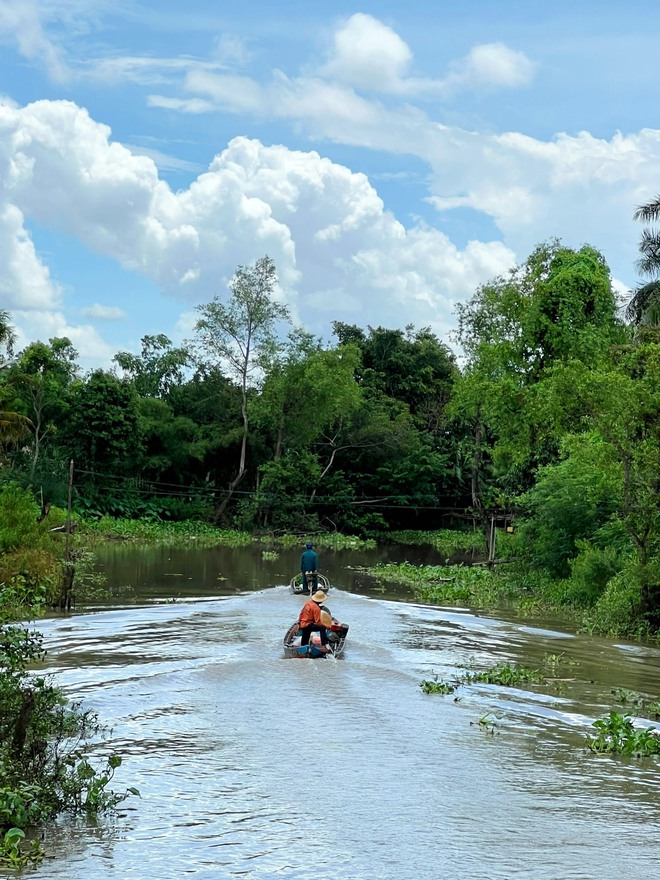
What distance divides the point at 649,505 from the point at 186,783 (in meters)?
17.2

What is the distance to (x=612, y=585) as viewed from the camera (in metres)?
28.5

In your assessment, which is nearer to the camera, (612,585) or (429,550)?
(612,585)

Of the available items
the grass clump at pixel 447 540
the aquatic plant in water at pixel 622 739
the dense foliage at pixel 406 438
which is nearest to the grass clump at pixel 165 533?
the dense foliage at pixel 406 438

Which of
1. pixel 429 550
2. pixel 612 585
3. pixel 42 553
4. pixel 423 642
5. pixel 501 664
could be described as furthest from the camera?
pixel 429 550

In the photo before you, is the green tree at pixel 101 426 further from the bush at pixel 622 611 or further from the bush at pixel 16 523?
the bush at pixel 622 611

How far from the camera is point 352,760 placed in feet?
43.3

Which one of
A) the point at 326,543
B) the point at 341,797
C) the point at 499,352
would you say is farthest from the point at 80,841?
the point at 326,543

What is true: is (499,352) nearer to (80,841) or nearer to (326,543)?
(326,543)

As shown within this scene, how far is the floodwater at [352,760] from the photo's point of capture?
964 cm

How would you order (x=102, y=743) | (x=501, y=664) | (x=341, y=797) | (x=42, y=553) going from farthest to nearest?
(x=42, y=553)
(x=501, y=664)
(x=102, y=743)
(x=341, y=797)

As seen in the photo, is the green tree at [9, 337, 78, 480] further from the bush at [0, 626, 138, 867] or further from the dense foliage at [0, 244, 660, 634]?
the bush at [0, 626, 138, 867]

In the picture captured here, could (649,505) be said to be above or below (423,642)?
above

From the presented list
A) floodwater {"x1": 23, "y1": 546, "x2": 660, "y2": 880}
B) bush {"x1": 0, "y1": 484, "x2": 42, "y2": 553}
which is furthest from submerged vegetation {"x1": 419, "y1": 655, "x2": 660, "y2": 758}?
bush {"x1": 0, "y1": 484, "x2": 42, "y2": 553}

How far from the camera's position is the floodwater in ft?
31.6
